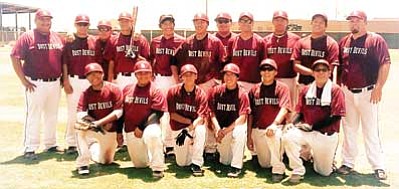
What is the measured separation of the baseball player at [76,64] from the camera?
292 inches

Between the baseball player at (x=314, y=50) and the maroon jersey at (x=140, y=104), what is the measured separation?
6.49 ft

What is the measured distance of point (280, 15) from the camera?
22.1 feet

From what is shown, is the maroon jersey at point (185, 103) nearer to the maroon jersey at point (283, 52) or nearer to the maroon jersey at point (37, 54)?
the maroon jersey at point (283, 52)

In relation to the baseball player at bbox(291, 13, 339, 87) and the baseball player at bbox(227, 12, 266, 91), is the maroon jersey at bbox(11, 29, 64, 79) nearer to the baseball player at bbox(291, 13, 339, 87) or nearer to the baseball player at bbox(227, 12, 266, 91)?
the baseball player at bbox(227, 12, 266, 91)

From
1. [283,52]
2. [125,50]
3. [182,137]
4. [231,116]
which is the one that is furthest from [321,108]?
[125,50]

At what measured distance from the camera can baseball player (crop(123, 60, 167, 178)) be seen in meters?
6.25

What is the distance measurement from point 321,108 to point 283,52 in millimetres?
1113

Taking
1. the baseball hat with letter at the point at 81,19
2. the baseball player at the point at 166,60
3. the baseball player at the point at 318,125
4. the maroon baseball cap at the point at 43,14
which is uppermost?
the maroon baseball cap at the point at 43,14

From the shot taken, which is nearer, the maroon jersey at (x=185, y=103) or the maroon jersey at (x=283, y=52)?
the maroon jersey at (x=185, y=103)

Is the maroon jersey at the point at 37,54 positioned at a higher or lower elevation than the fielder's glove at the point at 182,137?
higher

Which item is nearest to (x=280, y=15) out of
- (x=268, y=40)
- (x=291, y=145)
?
(x=268, y=40)

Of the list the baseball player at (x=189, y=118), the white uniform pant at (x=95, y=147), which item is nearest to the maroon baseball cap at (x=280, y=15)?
the baseball player at (x=189, y=118)

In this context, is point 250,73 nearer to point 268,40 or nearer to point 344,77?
point 268,40

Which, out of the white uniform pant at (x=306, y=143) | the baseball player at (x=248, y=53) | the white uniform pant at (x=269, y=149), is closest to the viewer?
the white uniform pant at (x=306, y=143)
